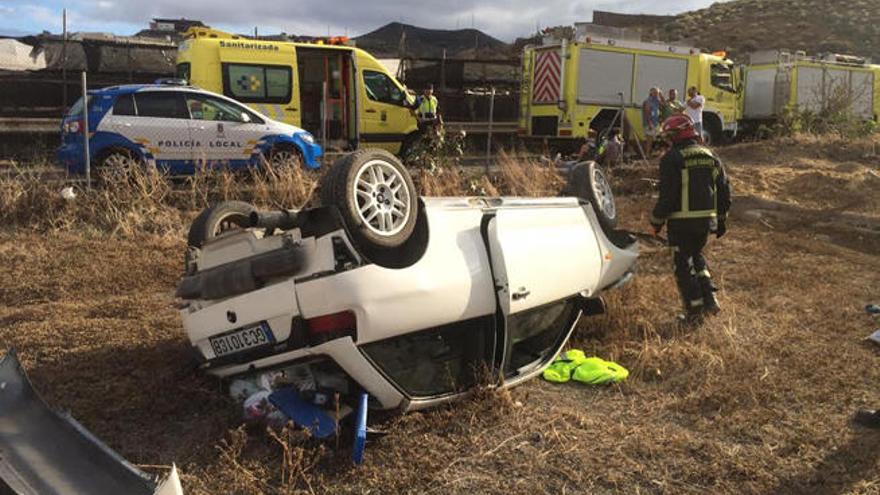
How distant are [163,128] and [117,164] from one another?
1082 millimetres

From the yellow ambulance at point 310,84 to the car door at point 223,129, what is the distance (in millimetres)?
1795

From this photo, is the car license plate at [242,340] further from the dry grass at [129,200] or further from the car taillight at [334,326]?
the dry grass at [129,200]

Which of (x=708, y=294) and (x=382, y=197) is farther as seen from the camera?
(x=708, y=294)

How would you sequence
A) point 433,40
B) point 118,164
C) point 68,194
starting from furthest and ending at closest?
point 433,40 < point 118,164 < point 68,194

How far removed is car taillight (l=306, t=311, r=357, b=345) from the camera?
3074 mm

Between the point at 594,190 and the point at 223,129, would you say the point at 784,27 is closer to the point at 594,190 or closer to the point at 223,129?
the point at 223,129

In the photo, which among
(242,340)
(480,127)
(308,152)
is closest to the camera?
(242,340)

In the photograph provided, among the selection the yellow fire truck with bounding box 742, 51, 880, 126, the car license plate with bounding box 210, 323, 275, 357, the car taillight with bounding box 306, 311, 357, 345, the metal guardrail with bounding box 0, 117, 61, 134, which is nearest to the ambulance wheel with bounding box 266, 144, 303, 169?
the metal guardrail with bounding box 0, 117, 61, 134

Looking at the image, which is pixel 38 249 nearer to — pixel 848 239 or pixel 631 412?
pixel 631 412

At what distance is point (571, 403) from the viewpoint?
3.86m

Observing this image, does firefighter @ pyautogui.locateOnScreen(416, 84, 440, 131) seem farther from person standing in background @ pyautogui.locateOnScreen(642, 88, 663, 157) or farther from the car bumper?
person standing in background @ pyautogui.locateOnScreen(642, 88, 663, 157)

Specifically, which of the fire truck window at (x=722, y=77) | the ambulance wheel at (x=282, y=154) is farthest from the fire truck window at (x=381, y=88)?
the fire truck window at (x=722, y=77)

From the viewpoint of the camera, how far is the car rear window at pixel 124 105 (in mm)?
9773

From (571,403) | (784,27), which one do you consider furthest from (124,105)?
(784,27)
